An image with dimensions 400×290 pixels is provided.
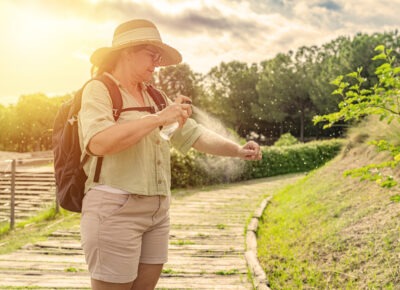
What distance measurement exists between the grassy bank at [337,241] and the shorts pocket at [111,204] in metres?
2.97

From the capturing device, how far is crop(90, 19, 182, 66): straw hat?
2.51m

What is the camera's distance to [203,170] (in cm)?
1609

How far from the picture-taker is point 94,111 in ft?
7.69

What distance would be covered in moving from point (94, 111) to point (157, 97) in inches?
18.8

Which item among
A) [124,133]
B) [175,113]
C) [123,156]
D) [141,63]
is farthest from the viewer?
[141,63]

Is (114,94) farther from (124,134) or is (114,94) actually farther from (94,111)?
(124,134)

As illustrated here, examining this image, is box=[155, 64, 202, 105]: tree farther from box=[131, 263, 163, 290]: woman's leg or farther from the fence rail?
box=[131, 263, 163, 290]: woman's leg

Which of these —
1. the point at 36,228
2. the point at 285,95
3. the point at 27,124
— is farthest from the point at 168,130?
the point at 285,95

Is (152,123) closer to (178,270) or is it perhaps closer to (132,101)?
(132,101)

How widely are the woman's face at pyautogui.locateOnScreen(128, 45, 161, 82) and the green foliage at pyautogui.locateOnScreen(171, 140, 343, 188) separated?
1267cm

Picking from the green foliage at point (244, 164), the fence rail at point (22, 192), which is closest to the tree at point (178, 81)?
the green foliage at point (244, 164)

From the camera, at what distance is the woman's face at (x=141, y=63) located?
256cm

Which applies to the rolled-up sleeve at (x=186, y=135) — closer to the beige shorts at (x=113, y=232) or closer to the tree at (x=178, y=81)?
the beige shorts at (x=113, y=232)

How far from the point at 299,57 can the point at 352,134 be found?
50.9 metres
